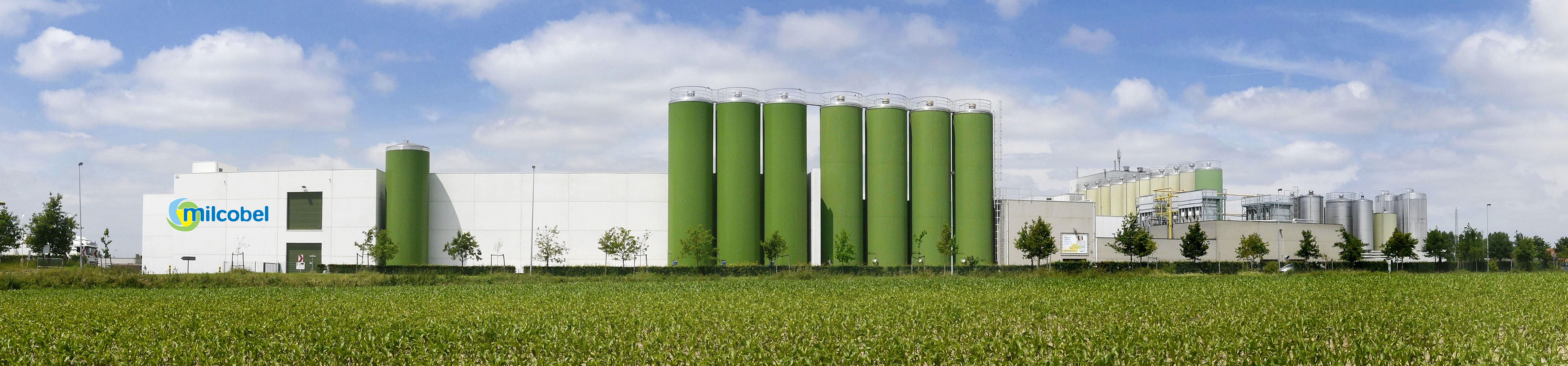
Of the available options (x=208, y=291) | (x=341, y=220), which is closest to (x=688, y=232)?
(x=341, y=220)

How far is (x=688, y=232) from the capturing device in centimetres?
6600

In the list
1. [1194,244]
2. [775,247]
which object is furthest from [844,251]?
[1194,244]

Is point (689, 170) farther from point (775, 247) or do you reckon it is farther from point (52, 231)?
point (52, 231)

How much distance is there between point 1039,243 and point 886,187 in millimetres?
11394

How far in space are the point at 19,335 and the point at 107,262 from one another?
73.6 m

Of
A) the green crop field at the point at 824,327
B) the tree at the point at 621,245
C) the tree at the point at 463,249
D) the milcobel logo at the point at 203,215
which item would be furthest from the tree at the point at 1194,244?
the milcobel logo at the point at 203,215

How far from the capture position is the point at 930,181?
7125cm

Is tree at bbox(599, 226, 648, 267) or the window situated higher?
the window

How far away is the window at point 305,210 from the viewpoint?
69500 millimetres

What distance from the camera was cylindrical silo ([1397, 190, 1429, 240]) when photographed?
95.2 metres

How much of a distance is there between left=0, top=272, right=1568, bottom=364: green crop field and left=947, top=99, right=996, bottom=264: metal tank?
36581 millimetres

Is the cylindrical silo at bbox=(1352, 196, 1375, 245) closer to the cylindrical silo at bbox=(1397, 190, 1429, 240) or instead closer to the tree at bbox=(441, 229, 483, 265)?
the cylindrical silo at bbox=(1397, 190, 1429, 240)

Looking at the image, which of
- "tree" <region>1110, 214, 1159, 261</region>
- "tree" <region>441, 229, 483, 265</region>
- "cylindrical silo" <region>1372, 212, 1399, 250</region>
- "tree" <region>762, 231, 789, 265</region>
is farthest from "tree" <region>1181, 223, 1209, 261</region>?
"tree" <region>441, 229, 483, 265</region>

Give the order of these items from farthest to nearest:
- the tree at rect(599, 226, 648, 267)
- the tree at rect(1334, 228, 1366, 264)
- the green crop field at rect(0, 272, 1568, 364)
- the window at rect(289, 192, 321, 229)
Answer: the tree at rect(1334, 228, 1366, 264) < the window at rect(289, 192, 321, 229) < the tree at rect(599, 226, 648, 267) < the green crop field at rect(0, 272, 1568, 364)
